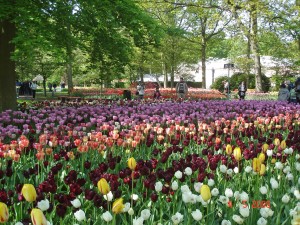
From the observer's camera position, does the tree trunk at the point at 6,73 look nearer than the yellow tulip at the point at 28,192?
No

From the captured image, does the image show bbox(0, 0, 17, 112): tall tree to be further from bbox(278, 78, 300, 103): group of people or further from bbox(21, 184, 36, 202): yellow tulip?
bbox(278, 78, 300, 103): group of people

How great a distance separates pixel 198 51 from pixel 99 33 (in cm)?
2908

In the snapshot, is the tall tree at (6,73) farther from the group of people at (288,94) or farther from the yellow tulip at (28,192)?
the group of people at (288,94)

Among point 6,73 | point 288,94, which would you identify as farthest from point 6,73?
point 288,94

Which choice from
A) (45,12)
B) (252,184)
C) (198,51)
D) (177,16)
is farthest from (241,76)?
(252,184)

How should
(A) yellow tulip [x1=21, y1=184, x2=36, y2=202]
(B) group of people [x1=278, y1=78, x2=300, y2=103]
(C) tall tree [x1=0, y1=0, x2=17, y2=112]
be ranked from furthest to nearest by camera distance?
(B) group of people [x1=278, y1=78, x2=300, y2=103] < (C) tall tree [x1=0, y1=0, x2=17, y2=112] < (A) yellow tulip [x1=21, y1=184, x2=36, y2=202]

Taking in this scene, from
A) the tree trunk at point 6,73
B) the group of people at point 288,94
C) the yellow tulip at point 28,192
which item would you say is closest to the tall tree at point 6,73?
the tree trunk at point 6,73

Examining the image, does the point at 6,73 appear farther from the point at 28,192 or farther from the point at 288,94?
the point at 288,94

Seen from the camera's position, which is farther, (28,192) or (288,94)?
(288,94)

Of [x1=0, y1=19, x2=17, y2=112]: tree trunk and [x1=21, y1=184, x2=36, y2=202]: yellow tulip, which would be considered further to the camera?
[x1=0, y1=19, x2=17, y2=112]: tree trunk

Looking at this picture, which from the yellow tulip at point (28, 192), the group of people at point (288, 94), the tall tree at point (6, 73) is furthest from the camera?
the group of people at point (288, 94)

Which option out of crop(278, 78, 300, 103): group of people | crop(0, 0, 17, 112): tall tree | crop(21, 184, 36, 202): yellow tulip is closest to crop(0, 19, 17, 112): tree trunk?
crop(0, 0, 17, 112): tall tree

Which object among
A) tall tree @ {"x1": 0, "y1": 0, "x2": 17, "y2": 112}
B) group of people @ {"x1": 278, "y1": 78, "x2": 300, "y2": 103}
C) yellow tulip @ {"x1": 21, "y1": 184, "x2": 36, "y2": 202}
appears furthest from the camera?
group of people @ {"x1": 278, "y1": 78, "x2": 300, "y2": 103}

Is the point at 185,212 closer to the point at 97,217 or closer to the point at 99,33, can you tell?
the point at 97,217
